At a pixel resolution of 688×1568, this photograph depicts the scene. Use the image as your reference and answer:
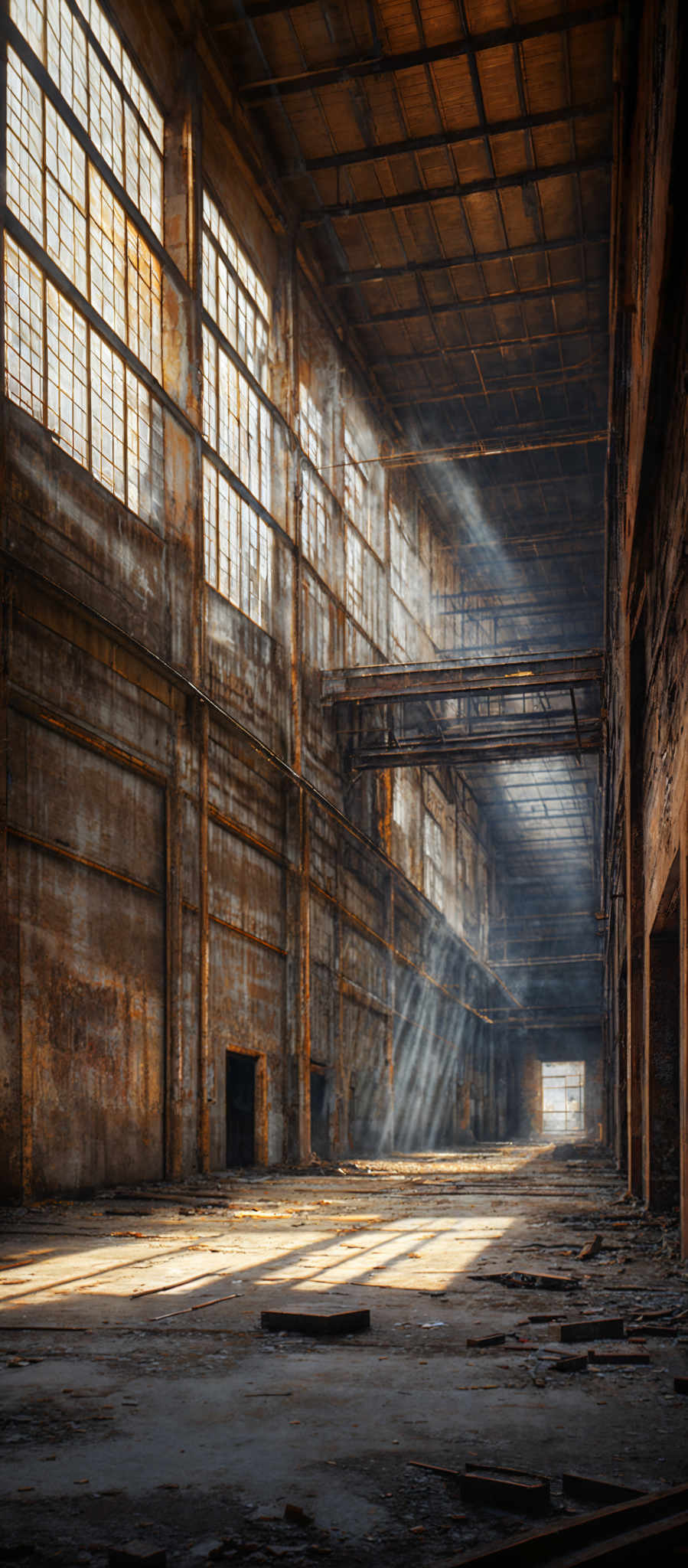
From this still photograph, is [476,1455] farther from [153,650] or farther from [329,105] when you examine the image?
[329,105]

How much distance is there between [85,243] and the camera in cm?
1389

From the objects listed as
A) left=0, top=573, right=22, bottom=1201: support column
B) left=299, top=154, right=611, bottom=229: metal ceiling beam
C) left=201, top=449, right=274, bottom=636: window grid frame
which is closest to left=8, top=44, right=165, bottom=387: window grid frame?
left=201, top=449, right=274, bottom=636: window grid frame

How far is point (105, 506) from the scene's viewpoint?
545 inches

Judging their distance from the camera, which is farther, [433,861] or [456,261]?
[433,861]

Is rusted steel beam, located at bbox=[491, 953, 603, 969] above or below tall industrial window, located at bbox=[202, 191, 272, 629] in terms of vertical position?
below

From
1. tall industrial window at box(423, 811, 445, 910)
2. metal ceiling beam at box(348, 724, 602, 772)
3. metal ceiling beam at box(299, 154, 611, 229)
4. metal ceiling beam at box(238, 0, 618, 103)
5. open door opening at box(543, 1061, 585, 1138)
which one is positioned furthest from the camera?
open door opening at box(543, 1061, 585, 1138)

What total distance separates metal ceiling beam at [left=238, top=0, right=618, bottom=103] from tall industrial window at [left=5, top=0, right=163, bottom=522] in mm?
3366

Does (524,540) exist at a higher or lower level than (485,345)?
lower

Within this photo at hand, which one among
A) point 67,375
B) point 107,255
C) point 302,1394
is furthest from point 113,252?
point 302,1394

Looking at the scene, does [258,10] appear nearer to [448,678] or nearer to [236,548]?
[236,548]

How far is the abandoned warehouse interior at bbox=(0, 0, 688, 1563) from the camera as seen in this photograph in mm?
10023

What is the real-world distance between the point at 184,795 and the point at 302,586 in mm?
6897

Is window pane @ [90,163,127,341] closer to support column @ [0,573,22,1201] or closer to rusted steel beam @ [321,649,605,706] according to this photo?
support column @ [0,573,22,1201]

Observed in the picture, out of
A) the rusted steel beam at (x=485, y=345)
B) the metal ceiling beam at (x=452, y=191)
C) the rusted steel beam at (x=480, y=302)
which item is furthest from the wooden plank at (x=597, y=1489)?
the rusted steel beam at (x=485, y=345)
